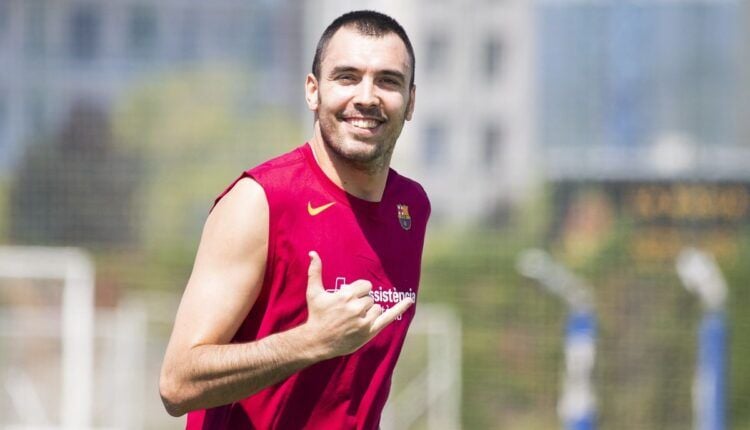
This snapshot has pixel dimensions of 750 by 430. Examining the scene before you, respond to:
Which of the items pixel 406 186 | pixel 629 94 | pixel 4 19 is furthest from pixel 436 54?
pixel 406 186

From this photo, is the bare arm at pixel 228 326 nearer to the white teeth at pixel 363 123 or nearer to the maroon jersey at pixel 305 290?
the maroon jersey at pixel 305 290

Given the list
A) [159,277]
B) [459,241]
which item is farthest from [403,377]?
[159,277]

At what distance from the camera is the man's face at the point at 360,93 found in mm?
3082

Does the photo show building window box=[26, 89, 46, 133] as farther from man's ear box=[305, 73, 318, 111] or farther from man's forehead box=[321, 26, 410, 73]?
man's forehead box=[321, 26, 410, 73]

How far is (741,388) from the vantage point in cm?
1412

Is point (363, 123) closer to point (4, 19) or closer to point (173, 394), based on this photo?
point (173, 394)

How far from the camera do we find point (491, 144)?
1716 centimetres

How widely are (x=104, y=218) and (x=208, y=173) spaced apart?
4.28 ft

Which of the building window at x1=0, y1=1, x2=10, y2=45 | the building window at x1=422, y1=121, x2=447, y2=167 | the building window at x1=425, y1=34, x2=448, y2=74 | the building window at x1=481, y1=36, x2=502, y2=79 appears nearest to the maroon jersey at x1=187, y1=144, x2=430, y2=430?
the building window at x1=422, y1=121, x2=447, y2=167

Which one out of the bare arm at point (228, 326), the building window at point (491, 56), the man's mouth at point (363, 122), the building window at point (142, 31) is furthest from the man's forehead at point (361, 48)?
the building window at point (491, 56)

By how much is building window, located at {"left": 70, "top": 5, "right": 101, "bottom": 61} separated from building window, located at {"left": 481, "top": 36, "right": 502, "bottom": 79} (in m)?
5.59

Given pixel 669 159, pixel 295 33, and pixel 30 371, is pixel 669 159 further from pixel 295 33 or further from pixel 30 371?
pixel 30 371

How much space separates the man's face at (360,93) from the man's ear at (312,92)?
0.03 metres

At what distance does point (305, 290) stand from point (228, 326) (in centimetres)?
20
